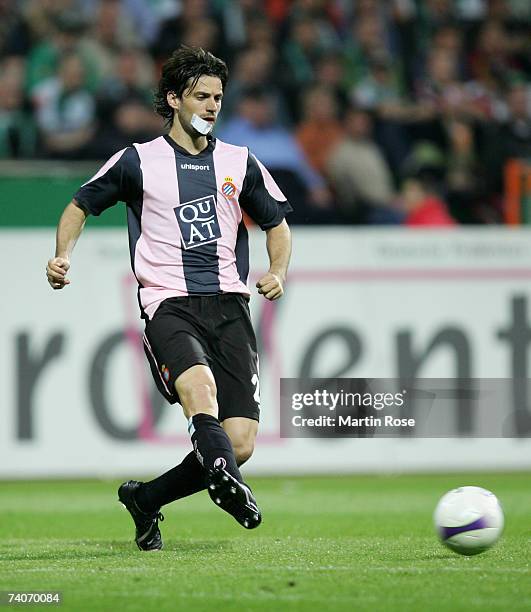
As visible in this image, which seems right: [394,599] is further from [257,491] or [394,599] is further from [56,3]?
[56,3]

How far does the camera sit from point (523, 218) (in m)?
12.4

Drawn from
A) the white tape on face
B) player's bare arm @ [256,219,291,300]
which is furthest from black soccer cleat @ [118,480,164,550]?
the white tape on face

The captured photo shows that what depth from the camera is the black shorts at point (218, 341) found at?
6.15 metres

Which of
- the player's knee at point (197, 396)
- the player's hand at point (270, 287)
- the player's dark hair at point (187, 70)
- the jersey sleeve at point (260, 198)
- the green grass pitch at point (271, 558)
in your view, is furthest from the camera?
the jersey sleeve at point (260, 198)

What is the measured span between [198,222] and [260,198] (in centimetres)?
39

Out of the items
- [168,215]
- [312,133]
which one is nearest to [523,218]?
[312,133]

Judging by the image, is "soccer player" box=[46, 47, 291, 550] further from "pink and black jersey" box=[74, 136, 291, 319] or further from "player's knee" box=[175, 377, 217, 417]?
"player's knee" box=[175, 377, 217, 417]

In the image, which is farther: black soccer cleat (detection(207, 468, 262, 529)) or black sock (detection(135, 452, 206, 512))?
black sock (detection(135, 452, 206, 512))

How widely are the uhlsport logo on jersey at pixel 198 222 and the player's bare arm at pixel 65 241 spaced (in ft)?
1.56

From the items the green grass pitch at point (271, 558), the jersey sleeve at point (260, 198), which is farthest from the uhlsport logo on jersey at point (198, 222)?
the green grass pitch at point (271, 558)

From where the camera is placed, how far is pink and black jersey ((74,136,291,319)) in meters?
6.30

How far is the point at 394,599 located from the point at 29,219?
715cm

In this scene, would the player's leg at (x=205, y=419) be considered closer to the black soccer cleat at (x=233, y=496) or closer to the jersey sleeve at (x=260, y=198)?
the black soccer cleat at (x=233, y=496)

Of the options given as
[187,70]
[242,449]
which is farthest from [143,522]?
[187,70]
